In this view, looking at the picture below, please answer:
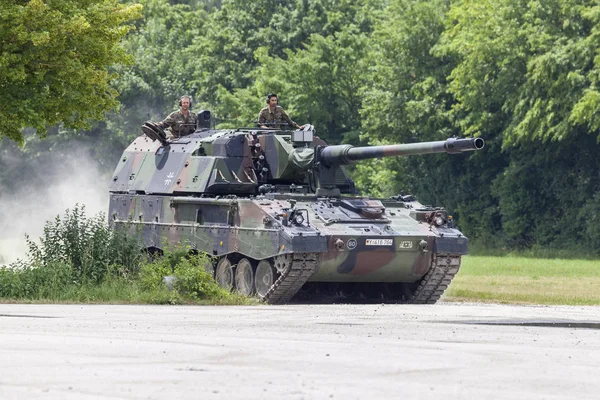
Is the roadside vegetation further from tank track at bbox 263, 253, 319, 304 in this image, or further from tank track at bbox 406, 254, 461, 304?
tank track at bbox 406, 254, 461, 304

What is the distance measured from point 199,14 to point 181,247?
58.2 metres

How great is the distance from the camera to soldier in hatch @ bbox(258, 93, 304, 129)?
27.6m

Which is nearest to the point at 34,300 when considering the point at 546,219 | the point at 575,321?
the point at 575,321

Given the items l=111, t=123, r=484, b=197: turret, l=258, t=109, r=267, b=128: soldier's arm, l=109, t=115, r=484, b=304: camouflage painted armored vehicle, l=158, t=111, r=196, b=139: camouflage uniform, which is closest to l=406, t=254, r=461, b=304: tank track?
l=109, t=115, r=484, b=304: camouflage painted armored vehicle

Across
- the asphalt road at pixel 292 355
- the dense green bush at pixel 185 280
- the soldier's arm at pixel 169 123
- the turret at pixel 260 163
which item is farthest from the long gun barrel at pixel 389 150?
the soldier's arm at pixel 169 123

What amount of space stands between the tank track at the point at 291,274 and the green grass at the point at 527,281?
3717mm

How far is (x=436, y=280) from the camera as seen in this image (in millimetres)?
24422

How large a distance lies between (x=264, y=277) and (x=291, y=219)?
1.17 meters

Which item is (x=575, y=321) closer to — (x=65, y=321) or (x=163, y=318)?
(x=163, y=318)

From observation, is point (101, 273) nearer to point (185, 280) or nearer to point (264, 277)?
point (185, 280)

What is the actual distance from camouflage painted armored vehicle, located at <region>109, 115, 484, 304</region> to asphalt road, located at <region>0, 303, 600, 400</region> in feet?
9.49

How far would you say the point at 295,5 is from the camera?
205 feet

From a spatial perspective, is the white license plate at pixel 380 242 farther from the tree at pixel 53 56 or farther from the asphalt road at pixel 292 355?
the tree at pixel 53 56

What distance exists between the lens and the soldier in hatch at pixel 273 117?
2756 cm
